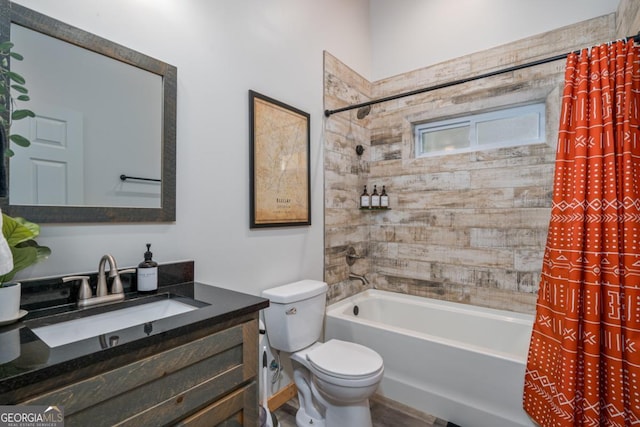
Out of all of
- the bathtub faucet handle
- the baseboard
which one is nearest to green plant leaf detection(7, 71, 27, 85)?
the baseboard

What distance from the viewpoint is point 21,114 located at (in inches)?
43.9

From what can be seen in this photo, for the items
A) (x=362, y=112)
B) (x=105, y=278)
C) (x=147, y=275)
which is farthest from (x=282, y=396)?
(x=362, y=112)

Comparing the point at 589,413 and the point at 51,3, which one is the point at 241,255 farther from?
the point at 589,413

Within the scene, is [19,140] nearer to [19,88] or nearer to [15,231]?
[19,88]

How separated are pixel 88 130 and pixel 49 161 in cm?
19

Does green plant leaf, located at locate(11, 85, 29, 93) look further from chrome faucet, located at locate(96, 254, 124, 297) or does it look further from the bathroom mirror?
chrome faucet, located at locate(96, 254, 124, 297)

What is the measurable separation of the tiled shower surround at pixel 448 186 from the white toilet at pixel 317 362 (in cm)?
59

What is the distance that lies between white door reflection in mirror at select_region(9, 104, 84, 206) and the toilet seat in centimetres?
139

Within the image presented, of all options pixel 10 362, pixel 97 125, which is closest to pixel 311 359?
pixel 10 362

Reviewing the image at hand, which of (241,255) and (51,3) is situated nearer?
(51,3)

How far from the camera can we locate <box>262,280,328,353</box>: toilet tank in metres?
1.88

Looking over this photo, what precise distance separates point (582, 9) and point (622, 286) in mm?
1905

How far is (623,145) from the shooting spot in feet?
5.16

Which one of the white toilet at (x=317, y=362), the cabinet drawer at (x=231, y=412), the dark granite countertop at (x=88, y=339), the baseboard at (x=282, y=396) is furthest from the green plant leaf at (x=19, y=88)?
the baseboard at (x=282, y=396)
